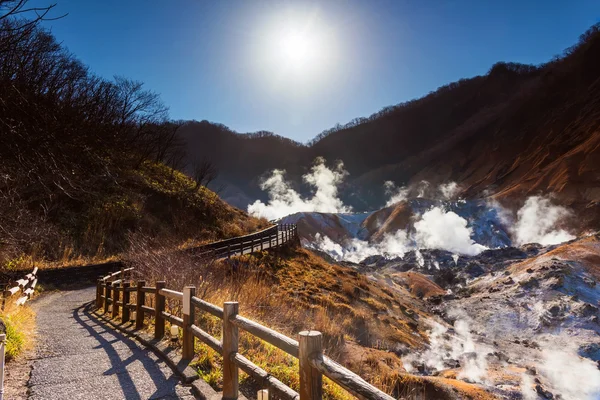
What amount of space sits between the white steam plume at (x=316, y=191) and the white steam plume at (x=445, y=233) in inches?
2459

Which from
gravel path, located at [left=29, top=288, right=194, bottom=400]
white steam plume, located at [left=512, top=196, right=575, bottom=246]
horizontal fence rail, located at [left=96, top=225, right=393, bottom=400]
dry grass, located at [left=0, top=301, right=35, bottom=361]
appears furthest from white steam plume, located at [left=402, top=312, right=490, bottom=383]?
white steam plume, located at [left=512, top=196, right=575, bottom=246]

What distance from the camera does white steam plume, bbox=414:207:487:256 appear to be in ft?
193

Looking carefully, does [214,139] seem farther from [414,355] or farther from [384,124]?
[414,355]

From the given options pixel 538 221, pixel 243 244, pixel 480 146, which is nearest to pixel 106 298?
pixel 243 244

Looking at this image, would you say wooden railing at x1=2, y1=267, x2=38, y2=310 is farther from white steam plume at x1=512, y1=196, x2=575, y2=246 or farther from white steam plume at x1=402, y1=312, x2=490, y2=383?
white steam plume at x1=512, y1=196, x2=575, y2=246

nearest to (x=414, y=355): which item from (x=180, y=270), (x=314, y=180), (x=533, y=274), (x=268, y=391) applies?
(x=180, y=270)

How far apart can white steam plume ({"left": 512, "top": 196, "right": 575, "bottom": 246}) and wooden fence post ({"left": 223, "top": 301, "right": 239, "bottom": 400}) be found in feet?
197

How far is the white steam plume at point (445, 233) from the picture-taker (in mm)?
58853

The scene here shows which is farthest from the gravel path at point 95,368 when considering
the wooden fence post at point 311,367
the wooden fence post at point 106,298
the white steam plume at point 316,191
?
the white steam plume at point 316,191

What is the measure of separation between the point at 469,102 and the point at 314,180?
68326mm

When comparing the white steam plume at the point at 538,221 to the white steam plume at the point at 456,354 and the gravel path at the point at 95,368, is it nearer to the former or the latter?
the white steam plume at the point at 456,354

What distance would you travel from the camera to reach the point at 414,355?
16219 mm

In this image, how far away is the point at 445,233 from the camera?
63375 mm

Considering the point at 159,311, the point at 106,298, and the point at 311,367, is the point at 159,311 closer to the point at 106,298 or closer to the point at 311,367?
the point at 311,367
